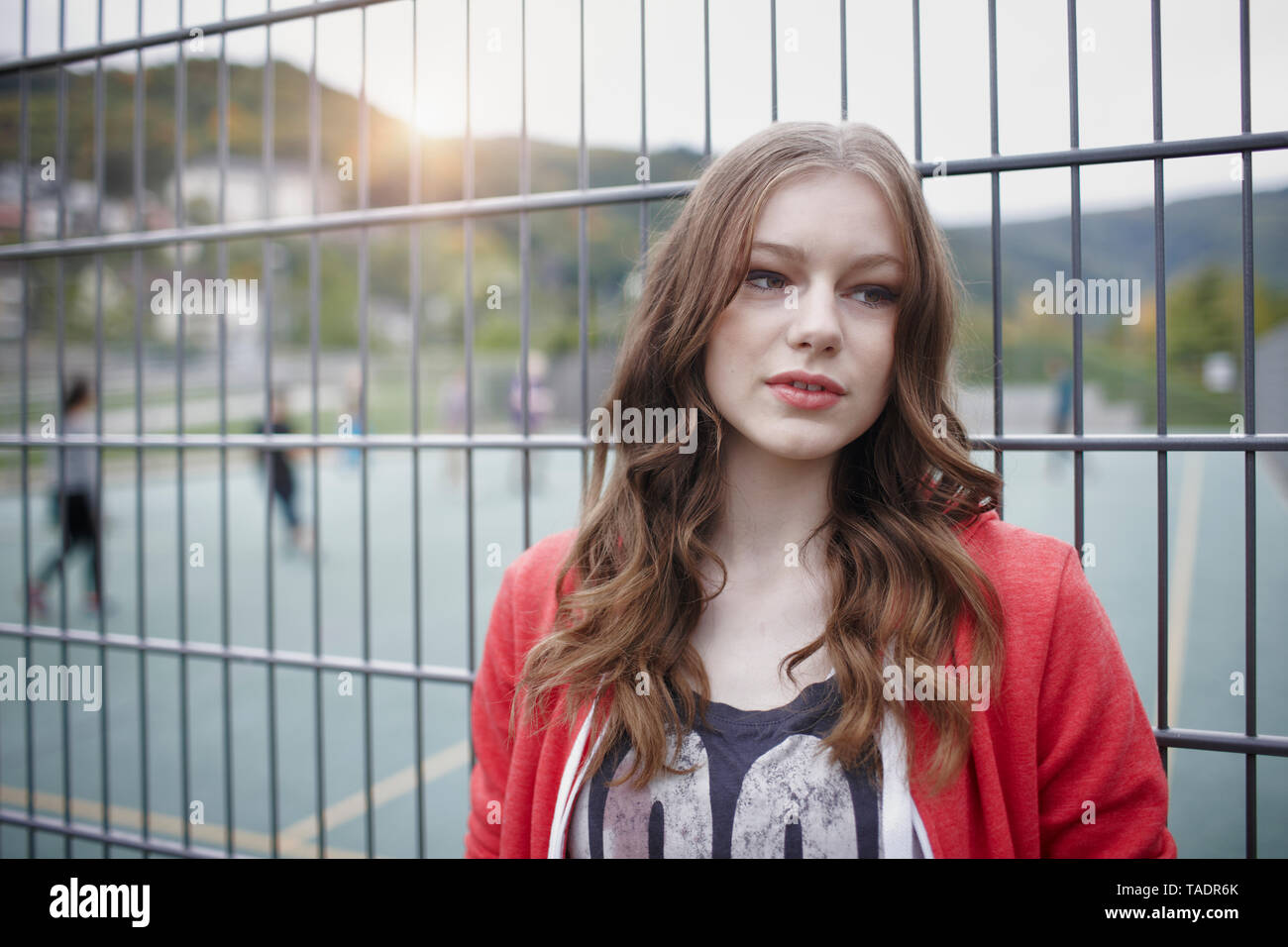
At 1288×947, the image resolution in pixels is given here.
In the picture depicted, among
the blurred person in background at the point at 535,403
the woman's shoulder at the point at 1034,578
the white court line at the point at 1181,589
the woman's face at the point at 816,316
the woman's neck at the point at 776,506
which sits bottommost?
the white court line at the point at 1181,589

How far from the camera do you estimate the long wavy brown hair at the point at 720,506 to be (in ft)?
4.35

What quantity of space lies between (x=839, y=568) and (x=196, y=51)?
2400mm

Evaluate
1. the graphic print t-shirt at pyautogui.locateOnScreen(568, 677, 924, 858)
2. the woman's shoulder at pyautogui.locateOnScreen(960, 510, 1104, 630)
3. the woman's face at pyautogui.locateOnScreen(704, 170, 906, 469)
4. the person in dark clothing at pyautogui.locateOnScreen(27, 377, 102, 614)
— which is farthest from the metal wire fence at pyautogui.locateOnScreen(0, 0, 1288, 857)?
the person in dark clothing at pyautogui.locateOnScreen(27, 377, 102, 614)

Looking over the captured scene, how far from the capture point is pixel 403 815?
154 inches

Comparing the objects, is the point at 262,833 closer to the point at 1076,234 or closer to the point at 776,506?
the point at 776,506

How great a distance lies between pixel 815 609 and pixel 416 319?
4.33ft

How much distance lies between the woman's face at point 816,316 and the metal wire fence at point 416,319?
0.45m

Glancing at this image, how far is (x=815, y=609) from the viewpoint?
1439mm

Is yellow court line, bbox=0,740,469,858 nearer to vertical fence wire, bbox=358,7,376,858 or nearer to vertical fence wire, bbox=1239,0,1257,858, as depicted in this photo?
vertical fence wire, bbox=358,7,376,858

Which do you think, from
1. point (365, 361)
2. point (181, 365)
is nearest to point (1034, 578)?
point (365, 361)

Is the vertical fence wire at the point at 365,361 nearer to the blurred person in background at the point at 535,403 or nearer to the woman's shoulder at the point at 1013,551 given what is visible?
the blurred person in background at the point at 535,403

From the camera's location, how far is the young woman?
1.28m

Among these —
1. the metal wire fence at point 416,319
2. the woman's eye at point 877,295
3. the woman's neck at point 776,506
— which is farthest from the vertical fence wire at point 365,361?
the woman's eye at point 877,295
